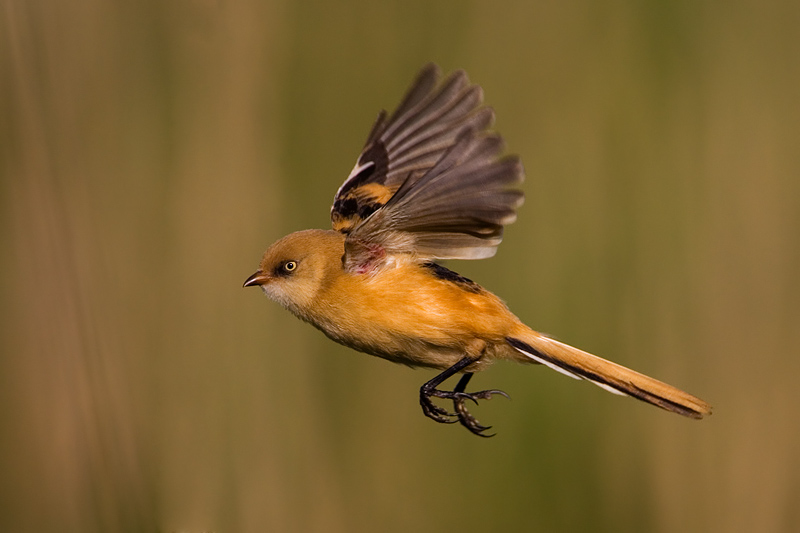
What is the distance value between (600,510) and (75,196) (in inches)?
75.5

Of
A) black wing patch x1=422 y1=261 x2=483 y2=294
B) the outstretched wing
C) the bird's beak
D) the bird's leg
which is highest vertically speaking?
the outstretched wing

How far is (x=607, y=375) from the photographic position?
2051 mm

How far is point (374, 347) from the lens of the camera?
206 centimetres

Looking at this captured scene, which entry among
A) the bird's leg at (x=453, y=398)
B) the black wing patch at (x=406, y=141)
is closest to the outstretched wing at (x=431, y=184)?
the black wing patch at (x=406, y=141)

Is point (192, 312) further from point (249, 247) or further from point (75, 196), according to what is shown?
point (75, 196)

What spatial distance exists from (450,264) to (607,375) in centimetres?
139

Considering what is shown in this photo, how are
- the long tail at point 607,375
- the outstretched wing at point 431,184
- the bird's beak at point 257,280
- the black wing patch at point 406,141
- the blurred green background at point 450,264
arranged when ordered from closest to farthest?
the outstretched wing at point 431,184 → the long tail at point 607,375 → the bird's beak at point 257,280 → the black wing patch at point 406,141 → the blurred green background at point 450,264

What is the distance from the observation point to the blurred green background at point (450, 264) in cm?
284

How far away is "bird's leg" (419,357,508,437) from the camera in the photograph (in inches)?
79.0

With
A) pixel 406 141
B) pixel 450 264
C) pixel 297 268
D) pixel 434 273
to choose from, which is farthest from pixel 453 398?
pixel 450 264

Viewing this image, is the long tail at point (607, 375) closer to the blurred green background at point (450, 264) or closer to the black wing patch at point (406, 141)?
the black wing patch at point (406, 141)

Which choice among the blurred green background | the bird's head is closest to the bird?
the bird's head

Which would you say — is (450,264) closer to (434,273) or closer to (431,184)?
(434,273)

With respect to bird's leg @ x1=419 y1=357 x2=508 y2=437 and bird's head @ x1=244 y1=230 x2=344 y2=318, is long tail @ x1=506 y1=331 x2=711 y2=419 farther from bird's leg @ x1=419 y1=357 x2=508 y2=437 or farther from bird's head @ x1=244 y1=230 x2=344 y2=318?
bird's head @ x1=244 y1=230 x2=344 y2=318
